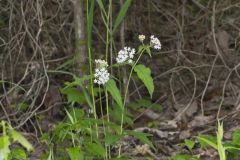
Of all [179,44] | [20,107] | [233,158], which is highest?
[179,44]

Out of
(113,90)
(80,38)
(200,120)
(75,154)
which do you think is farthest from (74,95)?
(200,120)

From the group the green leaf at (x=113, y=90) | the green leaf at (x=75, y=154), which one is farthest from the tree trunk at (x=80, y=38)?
the green leaf at (x=75, y=154)

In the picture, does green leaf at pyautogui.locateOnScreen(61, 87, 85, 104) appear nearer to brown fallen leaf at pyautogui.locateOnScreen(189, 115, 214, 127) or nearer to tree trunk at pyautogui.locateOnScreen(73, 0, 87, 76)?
tree trunk at pyautogui.locateOnScreen(73, 0, 87, 76)

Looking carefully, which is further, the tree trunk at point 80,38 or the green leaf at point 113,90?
the tree trunk at point 80,38

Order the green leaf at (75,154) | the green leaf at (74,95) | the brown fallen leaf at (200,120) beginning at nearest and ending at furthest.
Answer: the green leaf at (75,154) < the green leaf at (74,95) < the brown fallen leaf at (200,120)

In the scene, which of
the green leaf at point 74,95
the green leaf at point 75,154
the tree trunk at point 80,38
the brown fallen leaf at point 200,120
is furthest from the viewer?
the brown fallen leaf at point 200,120

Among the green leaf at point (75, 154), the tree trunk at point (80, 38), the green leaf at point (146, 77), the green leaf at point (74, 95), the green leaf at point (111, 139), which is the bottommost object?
the green leaf at point (75, 154)

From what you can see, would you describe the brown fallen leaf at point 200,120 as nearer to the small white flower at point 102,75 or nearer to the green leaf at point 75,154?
the small white flower at point 102,75

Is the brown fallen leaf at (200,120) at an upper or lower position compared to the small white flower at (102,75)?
lower

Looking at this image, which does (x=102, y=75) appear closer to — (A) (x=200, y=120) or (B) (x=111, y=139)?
(B) (x=111, y=139)

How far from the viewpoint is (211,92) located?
4445 mm

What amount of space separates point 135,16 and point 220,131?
234cm

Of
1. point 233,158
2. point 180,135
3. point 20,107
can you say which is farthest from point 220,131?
point 20,107

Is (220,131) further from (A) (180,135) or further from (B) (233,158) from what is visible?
(A) (180,135)
